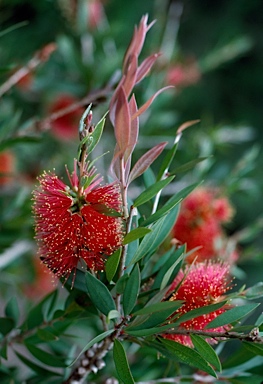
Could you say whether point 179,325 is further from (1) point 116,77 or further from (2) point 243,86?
(2) point 243,86

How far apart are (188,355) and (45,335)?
0.17m

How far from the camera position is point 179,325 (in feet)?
1.41

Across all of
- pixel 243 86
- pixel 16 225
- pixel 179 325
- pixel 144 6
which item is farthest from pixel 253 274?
pixel 179 325

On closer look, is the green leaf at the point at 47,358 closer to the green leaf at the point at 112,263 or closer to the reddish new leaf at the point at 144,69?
the green leaf at the point at 112,263

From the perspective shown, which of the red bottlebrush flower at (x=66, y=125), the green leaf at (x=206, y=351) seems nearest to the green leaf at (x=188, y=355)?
the green leaf at (x=206, y=351)

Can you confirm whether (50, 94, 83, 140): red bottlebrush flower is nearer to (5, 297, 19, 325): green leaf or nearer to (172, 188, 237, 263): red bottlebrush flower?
(172, 188, 237, 263): red bottlebrush flower

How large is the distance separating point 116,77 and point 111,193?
0.33 meters

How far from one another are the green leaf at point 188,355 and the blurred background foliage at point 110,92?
0.57 feet

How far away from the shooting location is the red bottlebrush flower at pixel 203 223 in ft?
2.33

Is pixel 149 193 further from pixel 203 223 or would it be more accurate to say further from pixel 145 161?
pixel 203 223

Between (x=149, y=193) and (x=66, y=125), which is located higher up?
(x=66, y=125)

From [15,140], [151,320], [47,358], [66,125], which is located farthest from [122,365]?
[66,125]

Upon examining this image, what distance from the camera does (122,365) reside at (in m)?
0.40

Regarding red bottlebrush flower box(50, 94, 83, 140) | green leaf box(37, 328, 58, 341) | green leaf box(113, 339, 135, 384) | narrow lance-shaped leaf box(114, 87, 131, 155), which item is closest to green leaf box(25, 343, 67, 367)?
green leaf box(37, 328, 58, 341)
